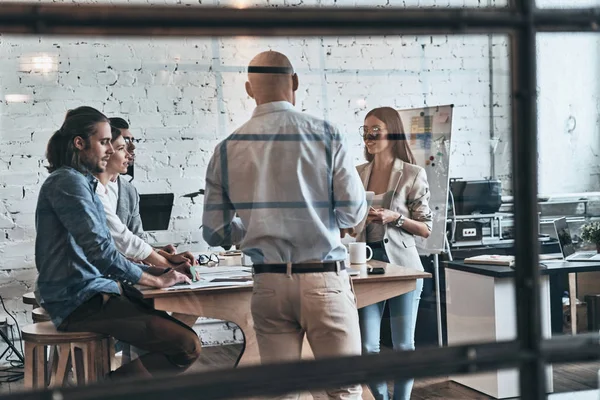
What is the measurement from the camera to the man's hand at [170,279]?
1859 mm

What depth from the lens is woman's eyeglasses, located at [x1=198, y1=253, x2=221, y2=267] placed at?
5.71ft

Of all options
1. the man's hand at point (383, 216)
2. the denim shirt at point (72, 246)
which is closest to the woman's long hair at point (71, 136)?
the denim shirt at point (72, 246)

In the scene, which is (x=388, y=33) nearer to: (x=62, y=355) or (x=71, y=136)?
(x=71, y=136)

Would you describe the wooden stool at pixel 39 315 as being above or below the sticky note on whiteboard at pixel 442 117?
below

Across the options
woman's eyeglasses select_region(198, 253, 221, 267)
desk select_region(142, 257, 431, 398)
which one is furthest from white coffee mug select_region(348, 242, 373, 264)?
woman's eyeglasses select_region(198, 253, 221, 267)

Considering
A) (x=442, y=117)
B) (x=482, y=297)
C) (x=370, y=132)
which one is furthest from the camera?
(x=482, y=297)

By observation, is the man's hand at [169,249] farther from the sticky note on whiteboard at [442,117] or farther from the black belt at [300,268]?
the sticky note on whiteboard at [442,117]

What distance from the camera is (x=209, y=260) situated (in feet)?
5.88

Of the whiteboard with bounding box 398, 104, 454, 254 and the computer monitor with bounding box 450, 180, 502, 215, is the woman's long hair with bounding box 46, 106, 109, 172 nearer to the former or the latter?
the whiteboard with bounding box 398, 104, 454, 254

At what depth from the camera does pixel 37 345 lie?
187 cm

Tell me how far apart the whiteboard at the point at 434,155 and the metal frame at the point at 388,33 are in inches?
47.4

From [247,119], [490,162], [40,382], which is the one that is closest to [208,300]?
[40,382]

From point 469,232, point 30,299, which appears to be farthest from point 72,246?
point 469,232

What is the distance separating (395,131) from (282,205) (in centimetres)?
56
